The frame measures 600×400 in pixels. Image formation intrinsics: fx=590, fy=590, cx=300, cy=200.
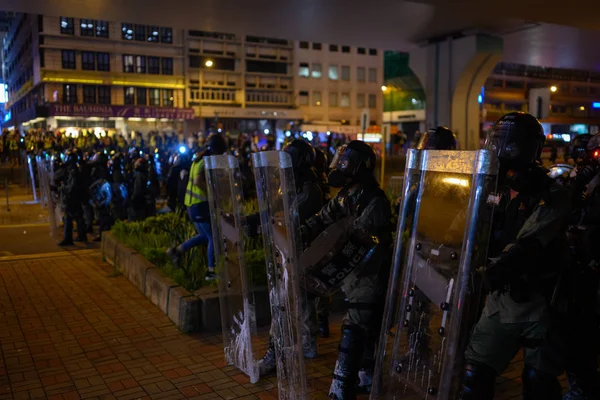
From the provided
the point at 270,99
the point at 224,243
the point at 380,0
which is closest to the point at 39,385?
the point at 224,243

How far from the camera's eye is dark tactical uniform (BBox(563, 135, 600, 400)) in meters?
3.47

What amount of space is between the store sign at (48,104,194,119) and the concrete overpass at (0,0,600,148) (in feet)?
105

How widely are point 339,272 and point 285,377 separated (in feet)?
3.08

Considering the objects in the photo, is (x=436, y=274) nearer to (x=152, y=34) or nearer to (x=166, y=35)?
(x=152, y=34)

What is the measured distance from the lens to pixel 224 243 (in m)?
5.00

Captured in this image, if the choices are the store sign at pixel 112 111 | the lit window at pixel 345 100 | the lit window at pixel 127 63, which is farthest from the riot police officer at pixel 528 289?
the lit window at pixel 345 100

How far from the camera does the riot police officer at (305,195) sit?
15.5 feet

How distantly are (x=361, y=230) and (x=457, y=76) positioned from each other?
1290cm

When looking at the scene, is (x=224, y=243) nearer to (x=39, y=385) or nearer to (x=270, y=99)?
(x=39, y=385)

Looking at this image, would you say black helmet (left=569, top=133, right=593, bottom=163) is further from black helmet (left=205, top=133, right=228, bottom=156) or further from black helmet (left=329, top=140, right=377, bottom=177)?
black helmet (left=205, top=133, right=228, bottom=156)

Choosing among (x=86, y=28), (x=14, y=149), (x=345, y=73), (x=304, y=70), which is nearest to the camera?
(x=14, y=149)

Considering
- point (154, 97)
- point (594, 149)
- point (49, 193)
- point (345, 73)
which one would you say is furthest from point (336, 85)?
point (594, 149)

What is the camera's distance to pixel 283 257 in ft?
12.8

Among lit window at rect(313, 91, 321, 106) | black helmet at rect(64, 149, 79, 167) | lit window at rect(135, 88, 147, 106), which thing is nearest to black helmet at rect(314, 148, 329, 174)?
black helmet at rect(64, 149, 79, 167)
